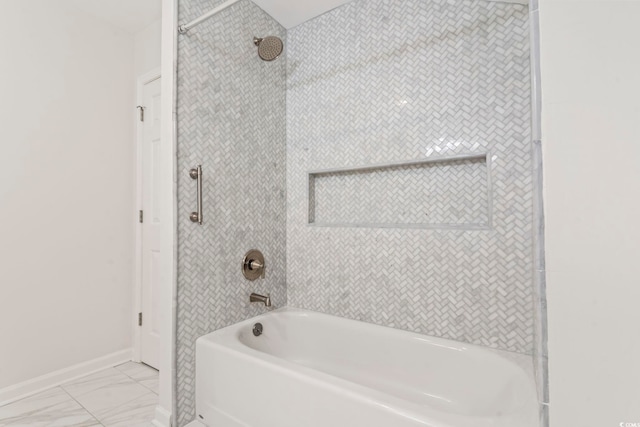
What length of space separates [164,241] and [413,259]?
1368 millimetres

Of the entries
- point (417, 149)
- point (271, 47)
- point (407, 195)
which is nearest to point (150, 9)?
point (271, 47)

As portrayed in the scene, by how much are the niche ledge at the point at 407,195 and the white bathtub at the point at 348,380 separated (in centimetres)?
65

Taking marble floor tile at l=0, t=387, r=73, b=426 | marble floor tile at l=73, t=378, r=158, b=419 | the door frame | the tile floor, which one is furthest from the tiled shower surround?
the door frame

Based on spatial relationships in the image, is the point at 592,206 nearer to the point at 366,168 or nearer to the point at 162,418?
the point at 366,168

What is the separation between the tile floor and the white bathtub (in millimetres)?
478

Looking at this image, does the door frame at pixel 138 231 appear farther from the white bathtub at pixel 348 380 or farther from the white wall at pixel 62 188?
the white bathtub at pixel 348 380

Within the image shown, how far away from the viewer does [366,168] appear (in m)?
1.90

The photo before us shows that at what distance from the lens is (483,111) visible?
1.52 meters

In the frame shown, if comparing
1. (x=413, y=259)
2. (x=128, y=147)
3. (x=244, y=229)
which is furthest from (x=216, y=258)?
(x=128, y=147)

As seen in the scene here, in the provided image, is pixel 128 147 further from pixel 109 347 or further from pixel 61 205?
pixel 109 347

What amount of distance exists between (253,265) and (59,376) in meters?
1.53

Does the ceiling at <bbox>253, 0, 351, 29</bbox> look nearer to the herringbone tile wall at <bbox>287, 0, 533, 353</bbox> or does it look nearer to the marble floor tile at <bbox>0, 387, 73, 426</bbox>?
the herringbone tile wall at <bbox>287, 0, 533, 353</bbox>

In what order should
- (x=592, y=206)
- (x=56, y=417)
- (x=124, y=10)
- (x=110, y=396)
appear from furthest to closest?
(x=124, y=10), (x=110, y=396), (x=56, y=417), (x=592, y=206)

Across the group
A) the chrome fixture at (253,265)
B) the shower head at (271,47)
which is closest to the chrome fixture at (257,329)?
the chrome fixture at (253,265)
